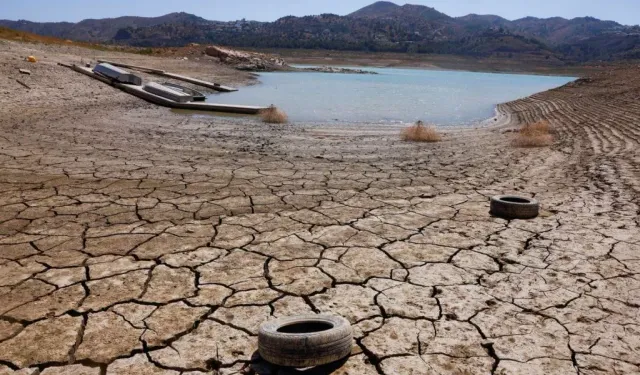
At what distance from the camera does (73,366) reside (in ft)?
8.04

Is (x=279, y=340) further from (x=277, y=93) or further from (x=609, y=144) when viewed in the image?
(x=277, y=93)

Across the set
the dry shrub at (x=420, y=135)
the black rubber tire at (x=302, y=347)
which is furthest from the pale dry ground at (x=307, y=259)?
the dry shrub at (x=420, y=135)

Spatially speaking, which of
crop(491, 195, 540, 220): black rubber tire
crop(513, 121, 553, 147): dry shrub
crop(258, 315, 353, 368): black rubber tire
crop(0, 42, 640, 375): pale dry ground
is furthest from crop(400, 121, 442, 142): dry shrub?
crop(258, 315, 353, 368): black rubber tire

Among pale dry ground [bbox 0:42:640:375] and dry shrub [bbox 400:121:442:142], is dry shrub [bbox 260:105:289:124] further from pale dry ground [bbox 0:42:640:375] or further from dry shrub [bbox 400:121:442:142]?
pale dry ground [bbox 0:42:640:375]

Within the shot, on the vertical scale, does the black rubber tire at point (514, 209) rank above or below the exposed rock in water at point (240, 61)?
below

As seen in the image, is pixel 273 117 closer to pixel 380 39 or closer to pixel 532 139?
pixel 532 139

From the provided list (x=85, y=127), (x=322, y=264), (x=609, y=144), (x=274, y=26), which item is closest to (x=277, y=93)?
(x=85, y=127)

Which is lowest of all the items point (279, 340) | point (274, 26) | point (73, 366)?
point (73, 366)

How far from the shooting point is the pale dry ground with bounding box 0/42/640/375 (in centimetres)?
265

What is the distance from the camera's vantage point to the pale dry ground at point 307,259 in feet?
8.70

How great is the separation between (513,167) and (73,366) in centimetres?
687

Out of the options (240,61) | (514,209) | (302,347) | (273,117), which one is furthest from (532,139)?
(240,61)

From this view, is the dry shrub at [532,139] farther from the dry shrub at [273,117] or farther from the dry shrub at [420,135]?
the dry shrub at [273,117]

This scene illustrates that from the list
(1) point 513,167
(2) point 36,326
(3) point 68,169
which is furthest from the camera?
(1) point 513,167
